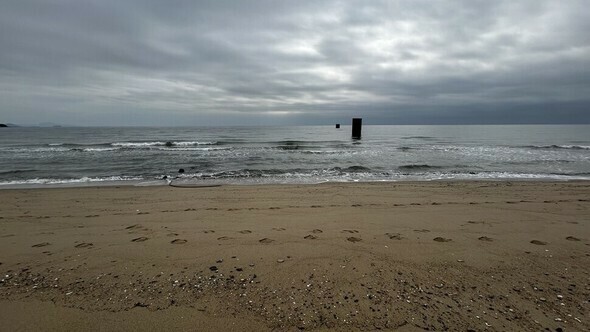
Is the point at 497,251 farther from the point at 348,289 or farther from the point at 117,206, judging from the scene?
the point at 117,206

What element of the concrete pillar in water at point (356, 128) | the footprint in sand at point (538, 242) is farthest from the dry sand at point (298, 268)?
the concrete pillar in water at point (356, 128)

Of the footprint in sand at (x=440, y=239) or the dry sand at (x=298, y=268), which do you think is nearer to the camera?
the dry sand at (x=298, y=268)

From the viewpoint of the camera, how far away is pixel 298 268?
143 inches

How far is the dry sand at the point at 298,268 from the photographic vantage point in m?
2.72

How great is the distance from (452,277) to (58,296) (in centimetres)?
459

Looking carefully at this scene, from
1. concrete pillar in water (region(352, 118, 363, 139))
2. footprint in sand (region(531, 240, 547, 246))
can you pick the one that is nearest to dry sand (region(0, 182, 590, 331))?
footprint in sand (region(531, 240, 547, 246))

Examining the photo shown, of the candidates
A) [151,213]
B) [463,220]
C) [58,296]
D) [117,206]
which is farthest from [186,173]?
[463,220]

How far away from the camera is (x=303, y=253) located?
409cm

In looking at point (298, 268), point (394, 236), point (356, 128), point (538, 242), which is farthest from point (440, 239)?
point (356, 128)

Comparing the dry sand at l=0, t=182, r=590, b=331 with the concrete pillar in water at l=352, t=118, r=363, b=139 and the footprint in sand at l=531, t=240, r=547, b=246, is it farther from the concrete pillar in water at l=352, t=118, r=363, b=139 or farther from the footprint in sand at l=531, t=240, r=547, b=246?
the concrete pillar in water at l=352, t=118, r=363, b=139

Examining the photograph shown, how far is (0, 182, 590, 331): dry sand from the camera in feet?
8.93

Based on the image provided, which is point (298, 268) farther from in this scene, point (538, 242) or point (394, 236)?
point (538, 242)

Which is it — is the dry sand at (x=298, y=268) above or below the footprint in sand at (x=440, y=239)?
below

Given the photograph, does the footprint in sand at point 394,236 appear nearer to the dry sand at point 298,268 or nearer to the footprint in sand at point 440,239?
the dry sand at point 298,268
